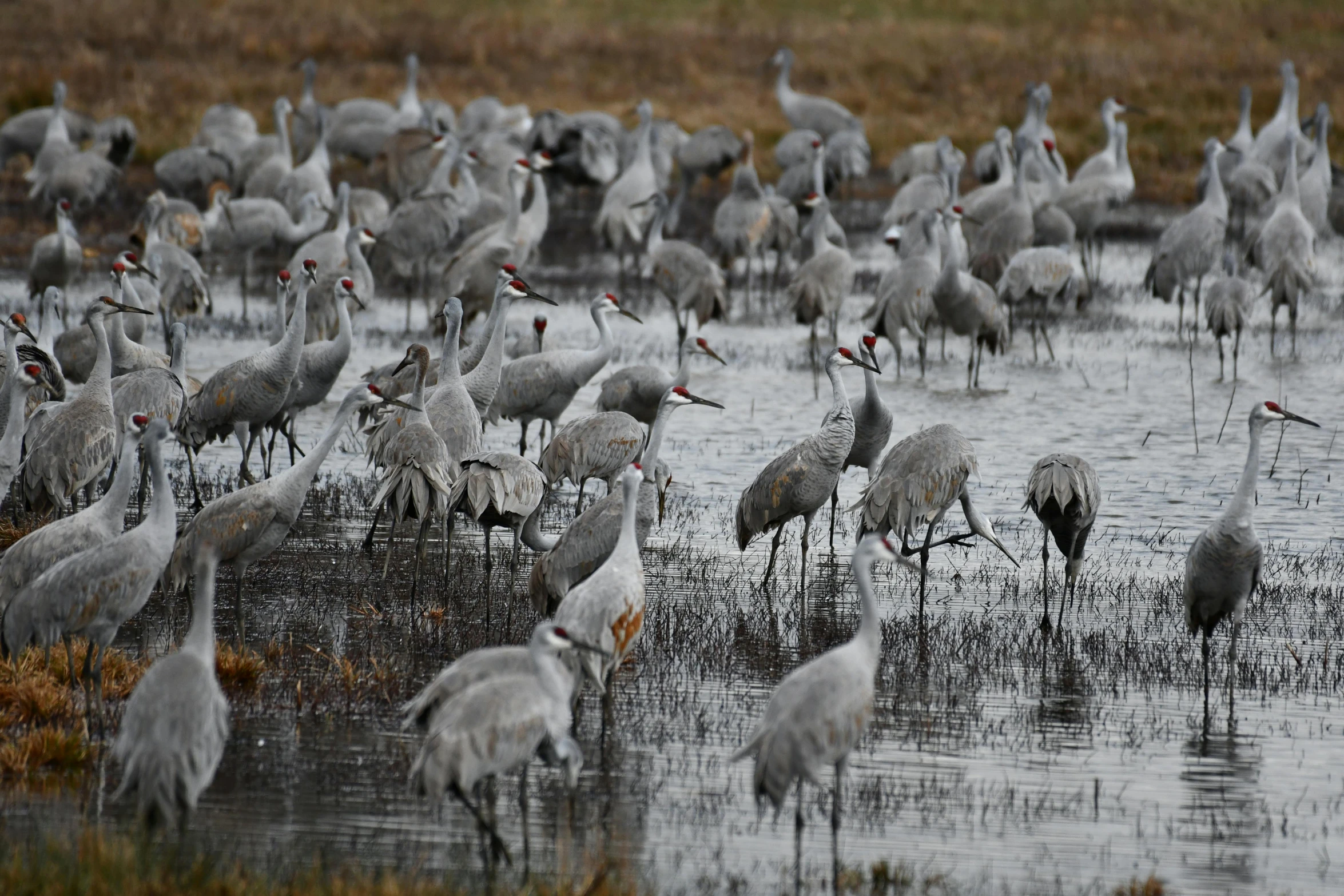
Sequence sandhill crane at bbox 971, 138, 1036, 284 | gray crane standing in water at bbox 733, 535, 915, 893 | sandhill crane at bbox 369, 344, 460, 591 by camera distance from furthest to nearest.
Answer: sandhill crane at bbox 971, 138, 1036, 284, sandhill crane at bbox 369, 344, 460, 591, gray crane standing in water at bbox 733, 535, 915, 893

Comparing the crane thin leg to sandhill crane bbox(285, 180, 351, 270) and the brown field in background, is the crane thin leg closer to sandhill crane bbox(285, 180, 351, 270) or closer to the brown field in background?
sandhill crane bbox(285, 180, 351, 270)

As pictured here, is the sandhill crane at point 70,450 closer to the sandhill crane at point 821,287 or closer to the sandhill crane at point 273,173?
the sandhill crane at point 821,287

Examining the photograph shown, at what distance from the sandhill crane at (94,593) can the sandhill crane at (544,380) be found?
4.81 m

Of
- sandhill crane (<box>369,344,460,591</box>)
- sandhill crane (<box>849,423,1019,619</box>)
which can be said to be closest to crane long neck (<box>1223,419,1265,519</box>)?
sandhill crane (<box>849,423,1019,619</box>)

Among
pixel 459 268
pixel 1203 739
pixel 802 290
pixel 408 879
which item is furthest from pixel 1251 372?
pixel 408 879

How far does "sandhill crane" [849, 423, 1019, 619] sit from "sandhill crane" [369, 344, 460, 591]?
2.20 metres

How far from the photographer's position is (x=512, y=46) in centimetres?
3669

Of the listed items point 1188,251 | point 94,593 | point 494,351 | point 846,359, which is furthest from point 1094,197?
point 94,593

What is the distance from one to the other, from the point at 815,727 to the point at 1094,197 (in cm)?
1568

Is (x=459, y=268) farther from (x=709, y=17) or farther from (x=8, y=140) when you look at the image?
(x=709, y=17)

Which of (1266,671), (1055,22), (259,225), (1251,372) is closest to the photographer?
(1266,671)

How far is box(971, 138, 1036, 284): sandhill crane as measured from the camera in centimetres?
1780

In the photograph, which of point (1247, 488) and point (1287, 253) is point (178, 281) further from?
point (1287, 253)

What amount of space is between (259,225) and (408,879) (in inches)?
565
